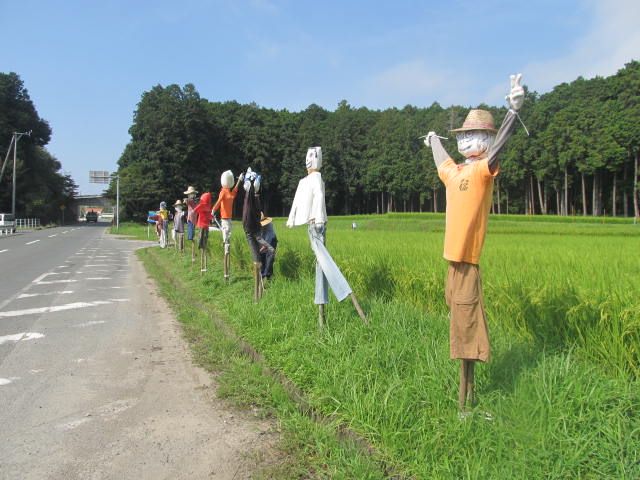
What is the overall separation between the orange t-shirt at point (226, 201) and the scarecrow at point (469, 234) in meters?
6.05

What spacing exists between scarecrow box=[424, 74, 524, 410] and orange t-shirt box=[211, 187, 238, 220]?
605 centimetres

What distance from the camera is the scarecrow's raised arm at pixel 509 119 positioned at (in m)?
2.67

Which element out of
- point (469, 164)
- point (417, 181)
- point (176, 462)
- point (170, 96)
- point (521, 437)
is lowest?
point (176, 462)

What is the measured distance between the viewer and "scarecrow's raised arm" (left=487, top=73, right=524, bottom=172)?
2.67 metres

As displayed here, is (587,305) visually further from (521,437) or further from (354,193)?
(354,193)

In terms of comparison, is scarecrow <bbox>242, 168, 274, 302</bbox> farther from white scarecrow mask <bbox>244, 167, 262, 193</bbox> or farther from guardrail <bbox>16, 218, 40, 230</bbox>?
guardrail <bbox>16, 218, 40, 230</bbox>

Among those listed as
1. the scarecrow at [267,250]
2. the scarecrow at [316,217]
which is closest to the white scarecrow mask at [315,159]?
the scarecrow at [316,217]

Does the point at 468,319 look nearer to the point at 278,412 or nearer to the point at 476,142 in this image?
the point at 476,142

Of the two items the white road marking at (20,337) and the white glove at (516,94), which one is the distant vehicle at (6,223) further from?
the white glove at (516,94)

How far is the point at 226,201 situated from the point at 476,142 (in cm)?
Answer: 633

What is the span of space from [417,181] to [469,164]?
56001 mm

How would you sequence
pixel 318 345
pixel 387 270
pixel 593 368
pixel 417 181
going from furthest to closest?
1. pixel 417 181
2. pixel 387 270
3. pixel 318 345
4. pixel 593 368

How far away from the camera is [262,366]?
4.61 metres

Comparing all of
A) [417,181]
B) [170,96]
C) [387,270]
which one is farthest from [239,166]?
[387,270]
